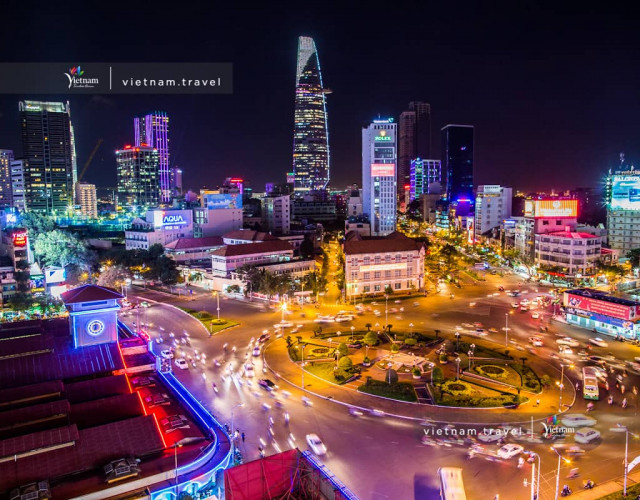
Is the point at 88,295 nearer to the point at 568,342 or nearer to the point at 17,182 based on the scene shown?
the point at 568,342

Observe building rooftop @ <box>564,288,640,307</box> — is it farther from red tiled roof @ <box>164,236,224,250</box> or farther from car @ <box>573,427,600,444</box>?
red tiled roof @ <box>164,236,224,250</box>

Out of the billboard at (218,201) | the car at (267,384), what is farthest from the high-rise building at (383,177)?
the car at (267,384)

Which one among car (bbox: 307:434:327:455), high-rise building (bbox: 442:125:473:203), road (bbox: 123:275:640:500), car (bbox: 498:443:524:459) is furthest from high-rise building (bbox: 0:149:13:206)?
high-rise building (bbox: 442:125:473:203)

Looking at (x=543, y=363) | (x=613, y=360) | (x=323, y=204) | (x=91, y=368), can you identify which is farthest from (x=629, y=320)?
(x=323, y=204)

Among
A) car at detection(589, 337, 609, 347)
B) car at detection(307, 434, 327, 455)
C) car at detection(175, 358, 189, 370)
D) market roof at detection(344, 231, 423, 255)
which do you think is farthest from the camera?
market roof at detection(344, 231, 423, 255)

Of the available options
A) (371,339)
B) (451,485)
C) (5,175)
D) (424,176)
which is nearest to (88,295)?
(451,485)

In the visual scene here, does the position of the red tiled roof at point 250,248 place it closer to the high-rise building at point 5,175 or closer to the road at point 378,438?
the road at point 378,438
